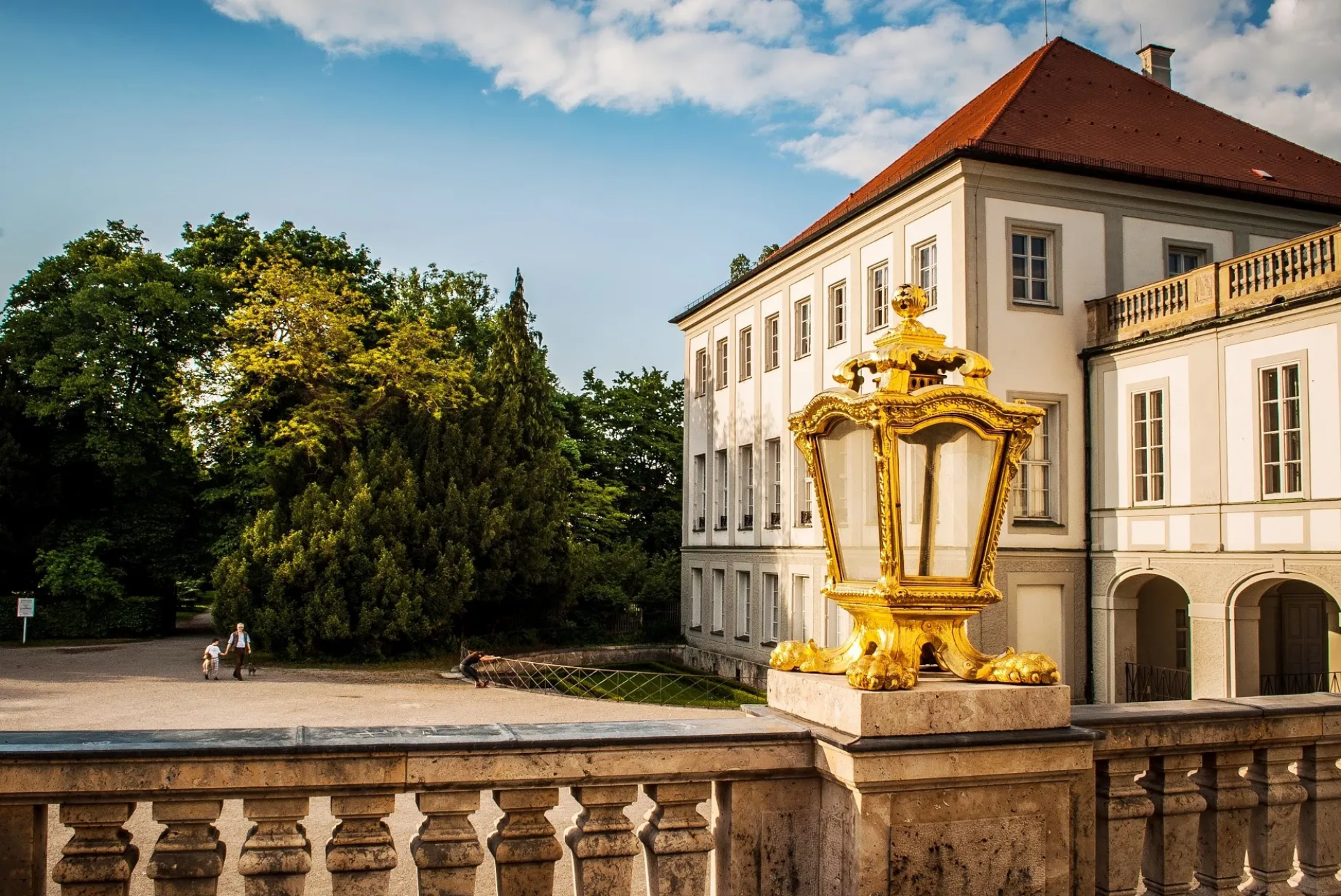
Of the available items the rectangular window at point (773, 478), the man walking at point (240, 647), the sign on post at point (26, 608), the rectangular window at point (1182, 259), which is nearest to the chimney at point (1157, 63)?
the rectangular window at point (1182, 259)

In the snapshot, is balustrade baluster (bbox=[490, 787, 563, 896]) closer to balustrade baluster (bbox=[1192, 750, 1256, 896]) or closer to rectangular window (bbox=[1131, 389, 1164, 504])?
balustrade baluster (bbox=[1192, 750, 1256, 896])

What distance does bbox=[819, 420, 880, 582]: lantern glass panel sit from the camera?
4.09 m

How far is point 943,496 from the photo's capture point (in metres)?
4.10

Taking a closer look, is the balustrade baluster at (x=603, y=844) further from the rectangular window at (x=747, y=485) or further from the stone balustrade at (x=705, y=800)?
the rectangular window at (x=747, y=485)

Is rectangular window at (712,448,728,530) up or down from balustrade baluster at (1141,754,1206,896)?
up

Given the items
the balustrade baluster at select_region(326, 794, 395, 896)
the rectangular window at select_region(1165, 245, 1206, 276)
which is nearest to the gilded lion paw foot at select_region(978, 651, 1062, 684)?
the balustrade baluster at select_region(326, 794, 395, 896)

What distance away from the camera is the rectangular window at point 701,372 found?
1518 inches


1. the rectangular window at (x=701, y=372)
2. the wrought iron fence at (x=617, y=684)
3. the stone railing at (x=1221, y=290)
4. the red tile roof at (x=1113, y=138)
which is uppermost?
the red tile roof at (x=1113, y=138)

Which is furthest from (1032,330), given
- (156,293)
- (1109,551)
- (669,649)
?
(156,293)

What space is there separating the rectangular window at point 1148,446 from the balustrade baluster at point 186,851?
21.5m

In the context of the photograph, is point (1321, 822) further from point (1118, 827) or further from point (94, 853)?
point (94, 853)

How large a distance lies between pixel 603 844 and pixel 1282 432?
1936 centimetres

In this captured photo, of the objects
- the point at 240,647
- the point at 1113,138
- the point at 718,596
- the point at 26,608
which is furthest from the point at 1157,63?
the point at 26,608

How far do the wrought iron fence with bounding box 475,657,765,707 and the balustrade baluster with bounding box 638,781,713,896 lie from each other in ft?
70.8
